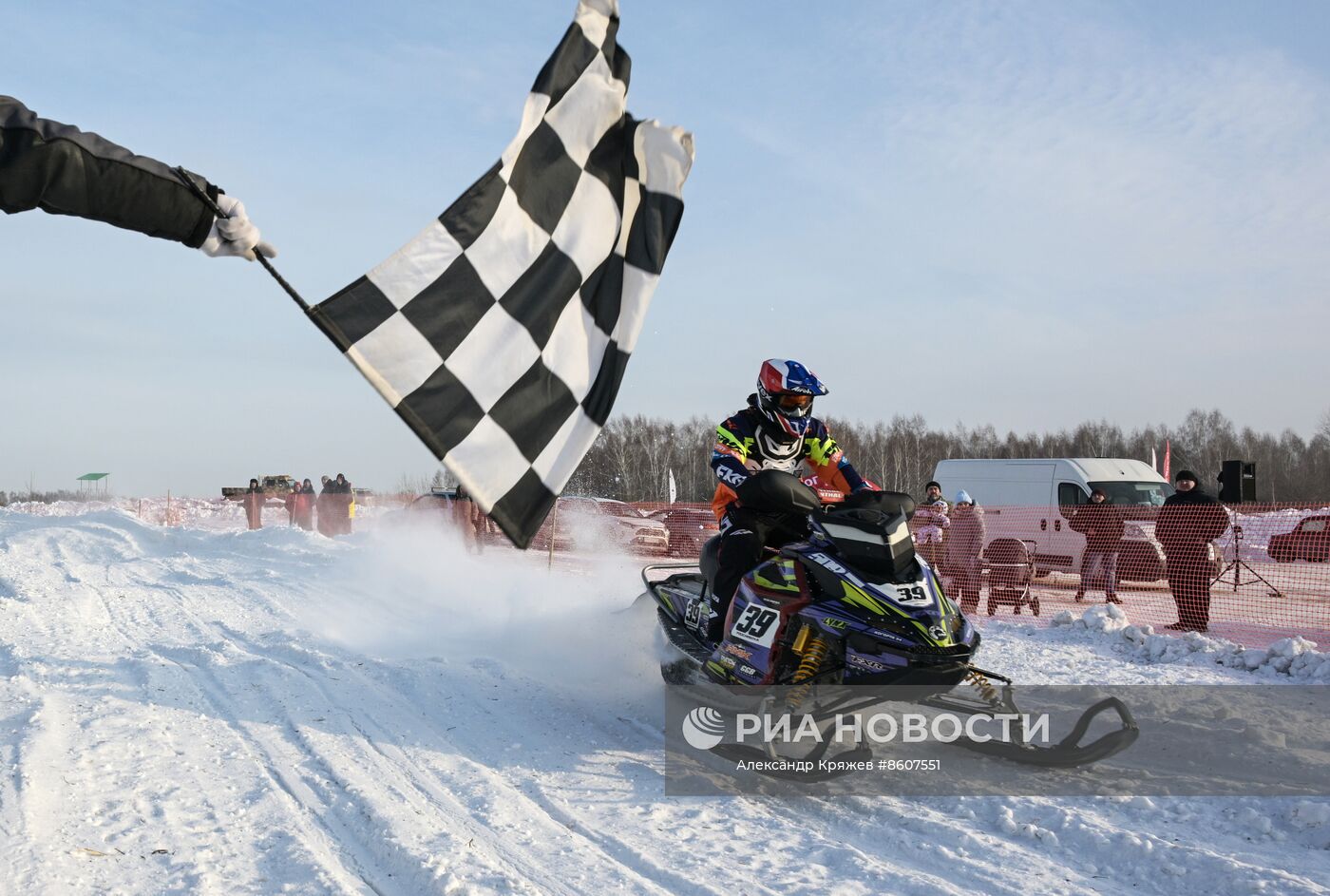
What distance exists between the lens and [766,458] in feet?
19.1

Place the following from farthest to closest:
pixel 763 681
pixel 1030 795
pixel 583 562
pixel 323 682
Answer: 1. pixel 583 562
2. pixel 323 682
3. pixel 763 681
4. pixel 1030 795

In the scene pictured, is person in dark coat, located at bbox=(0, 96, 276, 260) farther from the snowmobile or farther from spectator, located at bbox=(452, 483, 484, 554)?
spectator, located at bbox=(452, 483, 484, 554)

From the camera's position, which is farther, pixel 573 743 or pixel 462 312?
pixel 573 743

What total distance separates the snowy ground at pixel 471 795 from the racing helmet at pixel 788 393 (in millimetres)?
1951

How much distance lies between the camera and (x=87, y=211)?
6.46 feet

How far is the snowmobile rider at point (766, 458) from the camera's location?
531 centimetres

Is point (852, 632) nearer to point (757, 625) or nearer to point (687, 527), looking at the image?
point (757, 625)

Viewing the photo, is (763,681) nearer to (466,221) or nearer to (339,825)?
(339,825)

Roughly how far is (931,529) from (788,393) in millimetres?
7954

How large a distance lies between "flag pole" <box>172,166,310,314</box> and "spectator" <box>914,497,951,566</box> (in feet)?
36.1

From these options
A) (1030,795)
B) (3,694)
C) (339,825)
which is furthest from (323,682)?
(1030,795)

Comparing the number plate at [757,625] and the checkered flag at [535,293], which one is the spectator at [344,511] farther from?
the checkered flag at [535,293]

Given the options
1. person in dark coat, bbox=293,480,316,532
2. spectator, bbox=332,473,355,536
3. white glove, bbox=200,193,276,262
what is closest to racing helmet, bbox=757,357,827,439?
white glove, bbox=200,193,276,262

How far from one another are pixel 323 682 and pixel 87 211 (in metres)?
4.93
